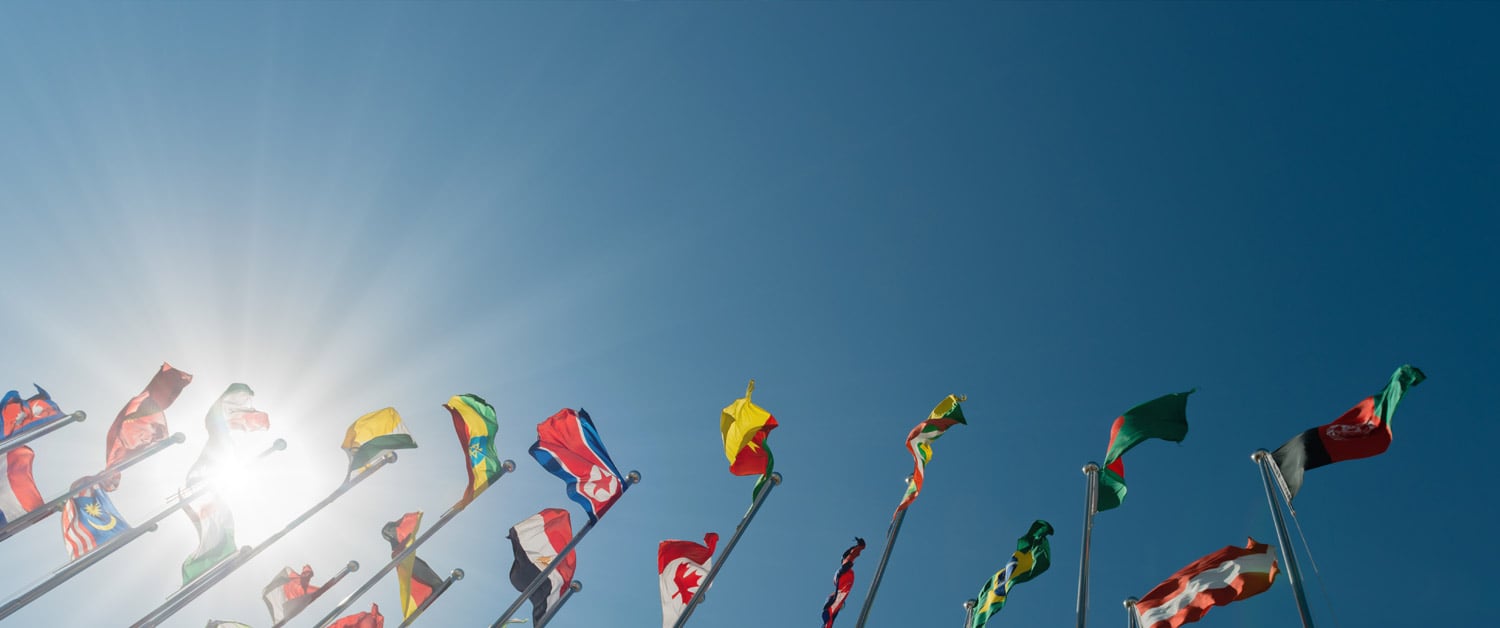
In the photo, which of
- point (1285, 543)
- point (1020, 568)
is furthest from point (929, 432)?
point (1285, 543)

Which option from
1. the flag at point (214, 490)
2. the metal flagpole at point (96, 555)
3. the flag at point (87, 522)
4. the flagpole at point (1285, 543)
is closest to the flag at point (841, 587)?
the flagpole at point (1285, 543)

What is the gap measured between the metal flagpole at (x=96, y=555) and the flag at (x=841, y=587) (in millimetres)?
11307

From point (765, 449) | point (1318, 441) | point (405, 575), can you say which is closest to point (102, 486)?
point (405, 575)

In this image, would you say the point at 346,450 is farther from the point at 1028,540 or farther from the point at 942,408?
the point at 1028,540

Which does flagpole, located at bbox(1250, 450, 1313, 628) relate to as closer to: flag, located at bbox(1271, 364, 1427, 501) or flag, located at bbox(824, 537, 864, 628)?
flag, located at bbox(1271, 364, 1427, 501)

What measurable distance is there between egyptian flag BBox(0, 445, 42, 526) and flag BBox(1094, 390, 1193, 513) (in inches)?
795

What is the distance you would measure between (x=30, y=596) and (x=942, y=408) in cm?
1443

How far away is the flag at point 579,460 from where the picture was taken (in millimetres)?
14383

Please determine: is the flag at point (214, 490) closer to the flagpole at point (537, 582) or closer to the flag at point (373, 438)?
the flag at point (373, 438)

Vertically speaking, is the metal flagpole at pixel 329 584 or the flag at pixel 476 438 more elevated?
the flag at pixel 476 438

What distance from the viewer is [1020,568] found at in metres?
12.5

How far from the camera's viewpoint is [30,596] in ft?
35.6

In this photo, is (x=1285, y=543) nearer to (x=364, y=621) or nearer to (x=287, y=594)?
(x=364, y=621)

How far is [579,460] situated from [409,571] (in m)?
3.56
